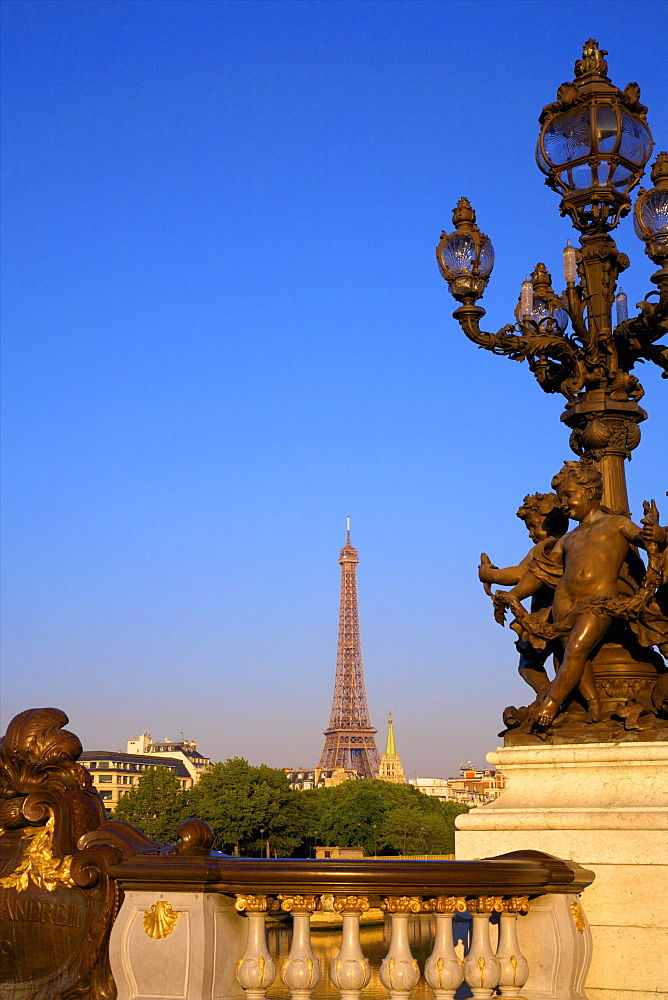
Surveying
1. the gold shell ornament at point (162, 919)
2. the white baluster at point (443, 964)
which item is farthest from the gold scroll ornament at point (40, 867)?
the white baluster at point (443, 964)

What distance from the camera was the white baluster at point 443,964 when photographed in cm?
484

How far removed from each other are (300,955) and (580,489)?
4.51 metres

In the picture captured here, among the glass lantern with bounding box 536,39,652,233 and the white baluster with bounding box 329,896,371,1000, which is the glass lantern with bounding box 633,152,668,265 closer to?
the glass lantern with bounding box 536,39,652,233

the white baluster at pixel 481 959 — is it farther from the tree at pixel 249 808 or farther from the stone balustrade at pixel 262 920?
the tree at pixel 249 808

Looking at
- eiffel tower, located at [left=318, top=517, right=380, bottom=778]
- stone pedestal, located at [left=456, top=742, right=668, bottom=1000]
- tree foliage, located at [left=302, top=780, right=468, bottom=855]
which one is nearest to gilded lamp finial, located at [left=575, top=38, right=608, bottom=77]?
stone pedestal, located at [left=456, top=742, right=668, bottom=1000]

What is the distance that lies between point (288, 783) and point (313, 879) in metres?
78.6

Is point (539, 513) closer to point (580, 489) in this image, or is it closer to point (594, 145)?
point (580, 489)

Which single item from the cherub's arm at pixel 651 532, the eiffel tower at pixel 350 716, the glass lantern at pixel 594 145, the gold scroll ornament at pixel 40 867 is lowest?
the gold scroll ornament at pixel 40 867

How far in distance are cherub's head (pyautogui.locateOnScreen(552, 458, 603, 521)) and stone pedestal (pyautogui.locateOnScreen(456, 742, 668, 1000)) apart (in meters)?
1.61

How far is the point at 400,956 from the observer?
188 inches

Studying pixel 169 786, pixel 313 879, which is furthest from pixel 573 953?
pixel 169 786

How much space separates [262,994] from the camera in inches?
191

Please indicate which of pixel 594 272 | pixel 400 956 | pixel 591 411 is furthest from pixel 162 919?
pixel 594 272

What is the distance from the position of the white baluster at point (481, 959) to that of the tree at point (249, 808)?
7140 cm
